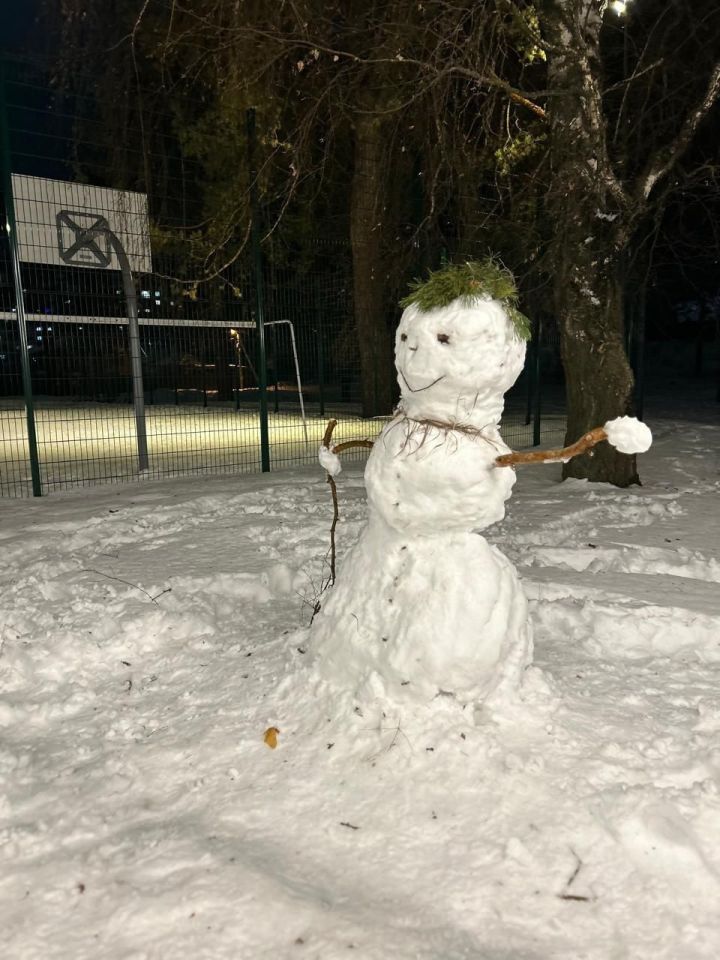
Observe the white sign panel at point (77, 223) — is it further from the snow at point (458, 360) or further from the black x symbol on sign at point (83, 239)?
the snow at point (458, 360)

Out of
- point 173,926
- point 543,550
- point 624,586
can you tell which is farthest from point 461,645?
point 543,550

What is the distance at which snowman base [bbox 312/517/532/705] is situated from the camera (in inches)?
101

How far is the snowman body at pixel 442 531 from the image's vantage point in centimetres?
255

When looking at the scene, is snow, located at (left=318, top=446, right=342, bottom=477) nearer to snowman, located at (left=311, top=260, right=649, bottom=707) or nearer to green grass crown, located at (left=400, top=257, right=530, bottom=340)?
snowman, located at (left=311, top=260, right=649, bottom=707)

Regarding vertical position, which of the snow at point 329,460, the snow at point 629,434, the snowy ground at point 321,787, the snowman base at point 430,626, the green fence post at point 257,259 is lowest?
the snowy ground at point 321,787

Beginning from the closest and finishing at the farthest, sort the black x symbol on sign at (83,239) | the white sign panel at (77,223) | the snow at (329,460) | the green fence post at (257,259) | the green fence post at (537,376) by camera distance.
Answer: the snow at (329,460) → the white sign panel at (77,223) → the black x symbol on sign at (83,239) → the green fence post at (257,259) → the green fence post at (537,376)

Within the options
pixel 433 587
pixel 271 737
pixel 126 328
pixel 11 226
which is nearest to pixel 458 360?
pixel 433 587

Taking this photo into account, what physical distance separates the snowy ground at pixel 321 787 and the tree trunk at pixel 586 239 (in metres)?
2.65

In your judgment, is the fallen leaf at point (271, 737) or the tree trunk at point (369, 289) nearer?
the fallen leaf at point (271, 737)

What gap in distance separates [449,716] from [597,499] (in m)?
3.79

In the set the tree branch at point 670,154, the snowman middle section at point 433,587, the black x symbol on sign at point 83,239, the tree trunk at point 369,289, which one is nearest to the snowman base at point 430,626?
→ the snowman middle section at point 433,587

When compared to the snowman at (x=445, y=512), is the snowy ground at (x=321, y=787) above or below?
below

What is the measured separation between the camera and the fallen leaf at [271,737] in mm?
2588

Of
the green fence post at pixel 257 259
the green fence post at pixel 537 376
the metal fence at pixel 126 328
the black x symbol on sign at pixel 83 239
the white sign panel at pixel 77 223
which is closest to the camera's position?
the white sign panel at pixel 77 223
